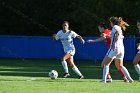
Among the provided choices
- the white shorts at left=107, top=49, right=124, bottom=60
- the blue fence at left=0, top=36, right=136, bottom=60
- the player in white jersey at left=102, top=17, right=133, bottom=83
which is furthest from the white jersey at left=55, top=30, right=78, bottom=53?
the blue fence at left=0, top=36, right=136, bottom=60

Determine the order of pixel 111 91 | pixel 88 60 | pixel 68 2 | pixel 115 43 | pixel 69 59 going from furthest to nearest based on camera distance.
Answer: pixel 68 2
pixel 88 60
pixel 69 59
pixel 115 43
pixel 111 91

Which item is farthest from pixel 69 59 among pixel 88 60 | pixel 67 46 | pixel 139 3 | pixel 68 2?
pixel 68 2

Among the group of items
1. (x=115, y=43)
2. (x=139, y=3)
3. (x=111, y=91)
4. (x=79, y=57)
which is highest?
(x=139, y=3)

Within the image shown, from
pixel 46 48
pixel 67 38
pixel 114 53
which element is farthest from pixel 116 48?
pixel 46 48

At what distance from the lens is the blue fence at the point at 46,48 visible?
35.2 metres

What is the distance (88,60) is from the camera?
116 ft

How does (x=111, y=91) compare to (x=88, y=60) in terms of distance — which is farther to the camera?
(x=88, y=60)

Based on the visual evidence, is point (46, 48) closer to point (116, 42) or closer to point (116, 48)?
point (116, 48)

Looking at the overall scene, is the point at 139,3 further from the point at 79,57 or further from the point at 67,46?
the point at 67,46

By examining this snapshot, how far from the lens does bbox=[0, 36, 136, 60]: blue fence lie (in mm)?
35156

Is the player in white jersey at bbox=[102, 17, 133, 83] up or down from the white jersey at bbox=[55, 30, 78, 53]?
down

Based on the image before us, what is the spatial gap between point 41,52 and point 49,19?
1011 centimetres

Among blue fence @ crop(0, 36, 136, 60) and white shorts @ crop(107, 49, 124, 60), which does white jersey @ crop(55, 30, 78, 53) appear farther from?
blue fence @ crop(0, 36, 136, 60)

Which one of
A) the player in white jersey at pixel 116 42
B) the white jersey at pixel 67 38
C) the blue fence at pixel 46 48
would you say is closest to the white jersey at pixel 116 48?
the player in white jersey at pixel 116 42
